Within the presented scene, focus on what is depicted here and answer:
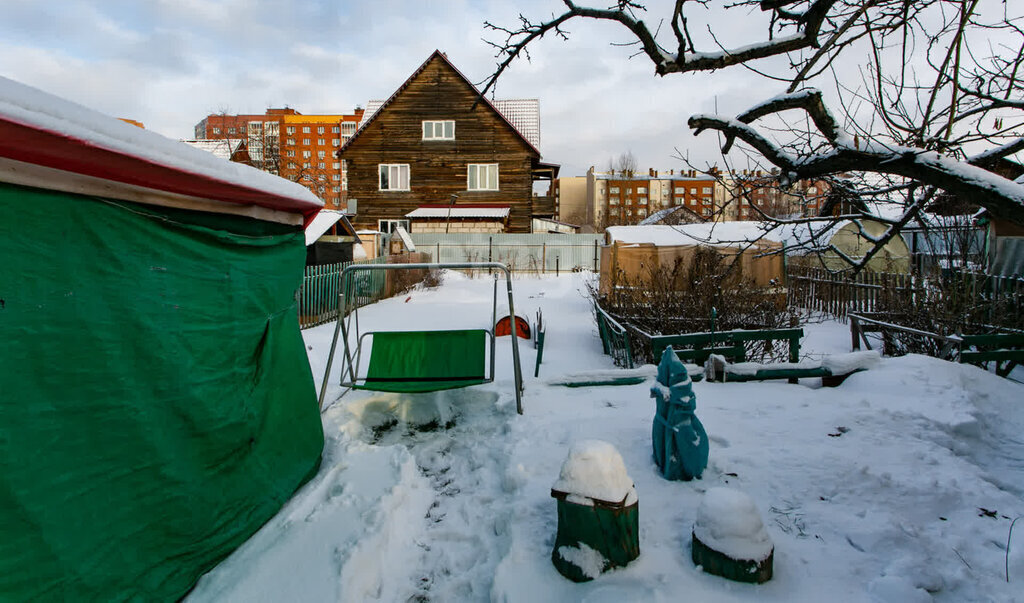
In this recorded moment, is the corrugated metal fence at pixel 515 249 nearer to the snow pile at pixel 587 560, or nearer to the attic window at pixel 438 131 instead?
the attic window at pixel 438 131

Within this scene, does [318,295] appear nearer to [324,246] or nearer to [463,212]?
[324,246]

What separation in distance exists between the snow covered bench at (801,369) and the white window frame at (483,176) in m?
24.2

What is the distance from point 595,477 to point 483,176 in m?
27.2

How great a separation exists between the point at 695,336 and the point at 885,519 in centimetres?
327

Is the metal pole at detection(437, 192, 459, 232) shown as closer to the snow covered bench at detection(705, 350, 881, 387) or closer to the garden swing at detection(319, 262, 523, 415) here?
the garden swing at detection(319, 262, 523, 415)

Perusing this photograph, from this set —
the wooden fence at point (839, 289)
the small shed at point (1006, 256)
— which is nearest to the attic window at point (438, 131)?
the wooden fence at point (839, 289)

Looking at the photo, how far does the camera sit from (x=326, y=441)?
4.23 metres

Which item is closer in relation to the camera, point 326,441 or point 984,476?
point 984,476

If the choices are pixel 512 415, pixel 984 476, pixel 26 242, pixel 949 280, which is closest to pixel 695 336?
pixel 512 415

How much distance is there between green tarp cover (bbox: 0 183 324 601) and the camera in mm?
1909

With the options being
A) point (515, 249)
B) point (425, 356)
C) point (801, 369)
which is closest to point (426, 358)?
point (425, 356)

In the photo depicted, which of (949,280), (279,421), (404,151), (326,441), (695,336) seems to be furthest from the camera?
(404,151)

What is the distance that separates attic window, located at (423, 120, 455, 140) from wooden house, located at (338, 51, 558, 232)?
52 millimetres

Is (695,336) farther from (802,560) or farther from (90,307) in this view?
(90,307)
